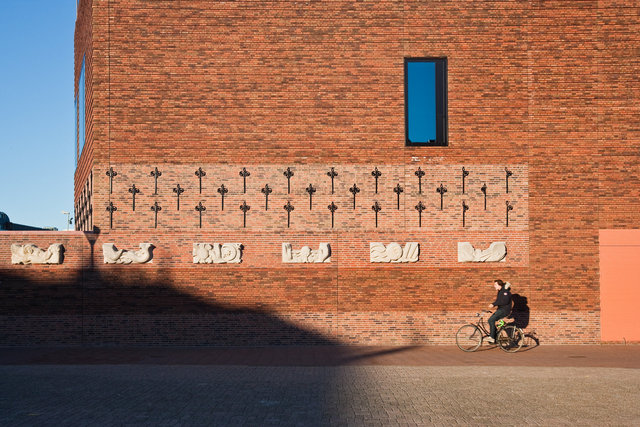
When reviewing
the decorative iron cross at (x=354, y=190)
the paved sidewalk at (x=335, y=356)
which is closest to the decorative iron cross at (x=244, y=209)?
the decorative iron cross at (x=354, y=190)

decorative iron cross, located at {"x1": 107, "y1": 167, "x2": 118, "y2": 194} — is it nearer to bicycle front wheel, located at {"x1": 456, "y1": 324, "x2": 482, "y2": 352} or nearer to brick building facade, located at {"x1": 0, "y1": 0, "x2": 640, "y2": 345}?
brick building facade, located at {"x1": 0, "y1": 0, "x2": 640, "y2": 345}

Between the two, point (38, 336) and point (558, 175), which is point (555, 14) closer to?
point (558, 175)

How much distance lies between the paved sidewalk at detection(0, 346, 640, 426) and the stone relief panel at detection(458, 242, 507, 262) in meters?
2.61

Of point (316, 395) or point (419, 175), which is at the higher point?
point (419, 175)

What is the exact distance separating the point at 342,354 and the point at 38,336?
7992 mm

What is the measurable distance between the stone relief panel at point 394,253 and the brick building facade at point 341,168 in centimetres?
20

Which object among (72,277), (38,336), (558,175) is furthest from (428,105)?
(38,336)

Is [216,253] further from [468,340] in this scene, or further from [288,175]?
[468,340]

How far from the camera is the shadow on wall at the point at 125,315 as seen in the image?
1712 cm

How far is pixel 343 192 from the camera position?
1770cm

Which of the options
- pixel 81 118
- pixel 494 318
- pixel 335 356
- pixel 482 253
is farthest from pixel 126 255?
pixel 494 318

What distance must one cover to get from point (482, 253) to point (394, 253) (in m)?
2.35

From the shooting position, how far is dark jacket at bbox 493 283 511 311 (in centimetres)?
1623

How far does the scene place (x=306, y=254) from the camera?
17406mm
